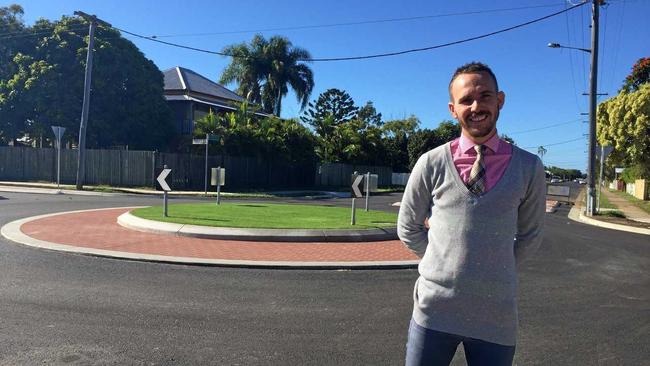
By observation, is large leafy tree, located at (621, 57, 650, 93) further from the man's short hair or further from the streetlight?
the man's short hair

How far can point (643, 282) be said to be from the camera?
7.81 m

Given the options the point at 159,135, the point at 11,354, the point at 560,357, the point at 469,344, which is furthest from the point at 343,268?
the point at 159,135

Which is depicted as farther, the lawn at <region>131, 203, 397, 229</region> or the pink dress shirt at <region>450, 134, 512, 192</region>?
the lawn at <region>131, 203, 397, 229</region>

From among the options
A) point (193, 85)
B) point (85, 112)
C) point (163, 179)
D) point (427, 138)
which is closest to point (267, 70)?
point (193, 85)

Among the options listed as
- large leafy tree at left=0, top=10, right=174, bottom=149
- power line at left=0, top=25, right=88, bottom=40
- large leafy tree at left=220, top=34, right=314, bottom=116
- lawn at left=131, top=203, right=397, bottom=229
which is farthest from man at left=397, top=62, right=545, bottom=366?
large leafy tree at left=220, top=34, right=314, bottom=116

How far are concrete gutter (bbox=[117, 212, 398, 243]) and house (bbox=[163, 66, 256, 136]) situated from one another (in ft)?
84.0

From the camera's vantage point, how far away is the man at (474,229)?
212 cm

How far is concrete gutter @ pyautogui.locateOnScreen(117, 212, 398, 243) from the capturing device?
1016 centimetres

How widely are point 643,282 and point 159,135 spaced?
1237 inches

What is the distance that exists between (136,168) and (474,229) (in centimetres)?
2962

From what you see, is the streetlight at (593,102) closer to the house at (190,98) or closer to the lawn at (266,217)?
the lawn at (266,217)

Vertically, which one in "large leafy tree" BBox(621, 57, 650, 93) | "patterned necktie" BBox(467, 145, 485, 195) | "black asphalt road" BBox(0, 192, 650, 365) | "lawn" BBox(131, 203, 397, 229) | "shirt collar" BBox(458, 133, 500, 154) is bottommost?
"black asphalt road" BBox(0, 192, 650, 365)

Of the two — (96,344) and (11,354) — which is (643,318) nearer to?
(96,344)

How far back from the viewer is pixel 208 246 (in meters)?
9.36
